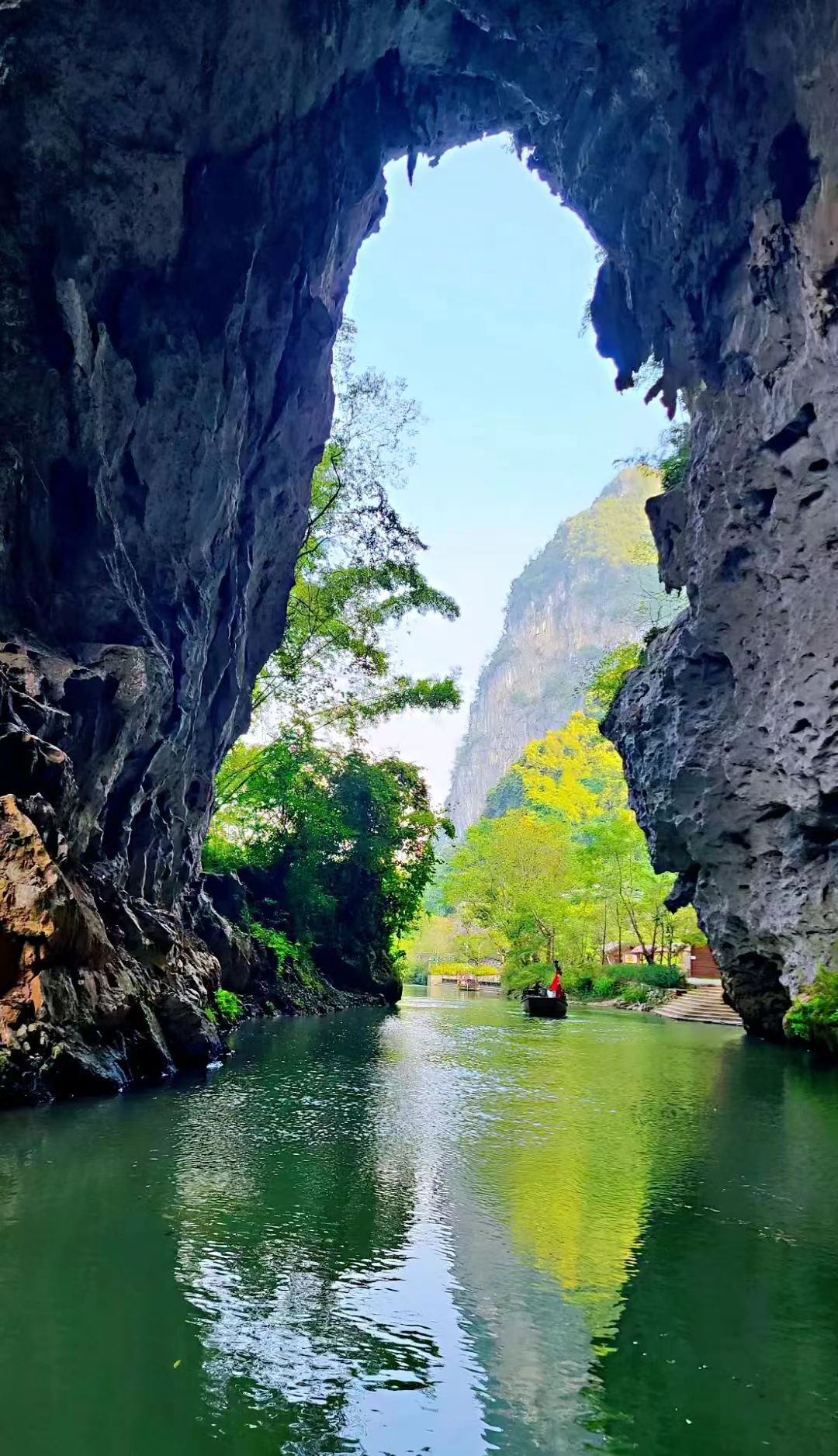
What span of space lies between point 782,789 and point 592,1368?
12.9 m

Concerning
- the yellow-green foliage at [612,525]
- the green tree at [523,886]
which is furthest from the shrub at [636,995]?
the yellow-green foliage at [612,525]

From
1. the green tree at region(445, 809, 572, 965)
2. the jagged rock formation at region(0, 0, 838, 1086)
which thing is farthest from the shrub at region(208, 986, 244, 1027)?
the green tree at region(445, 809, 572, 965)

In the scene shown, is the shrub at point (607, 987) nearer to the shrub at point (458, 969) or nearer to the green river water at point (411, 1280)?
the shrub at point (458, 969)

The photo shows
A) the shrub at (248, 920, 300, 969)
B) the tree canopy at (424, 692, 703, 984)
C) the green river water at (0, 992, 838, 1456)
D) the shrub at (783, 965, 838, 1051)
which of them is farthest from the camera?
the tree canopy at (424, 692, 703, 984)

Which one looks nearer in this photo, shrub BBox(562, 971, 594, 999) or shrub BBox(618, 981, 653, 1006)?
shrub BBox(618, 981, 653, 1006)

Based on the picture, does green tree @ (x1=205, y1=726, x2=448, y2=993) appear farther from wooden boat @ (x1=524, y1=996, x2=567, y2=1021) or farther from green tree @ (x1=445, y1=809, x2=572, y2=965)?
green tree @ (x1=445, y1=809, x2=572, y2=965)

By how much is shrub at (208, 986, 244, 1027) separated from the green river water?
261 inches

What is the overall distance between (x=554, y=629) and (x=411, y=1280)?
133 metres

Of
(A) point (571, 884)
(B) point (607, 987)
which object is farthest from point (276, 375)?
(A) point (571, 884)

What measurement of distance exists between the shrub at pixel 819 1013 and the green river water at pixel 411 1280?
515 centimetres

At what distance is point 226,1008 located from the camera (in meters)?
15.4

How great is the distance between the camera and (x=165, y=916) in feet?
43.4

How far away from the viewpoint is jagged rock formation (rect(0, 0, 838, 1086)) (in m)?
9.97

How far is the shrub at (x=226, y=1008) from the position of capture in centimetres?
1498
